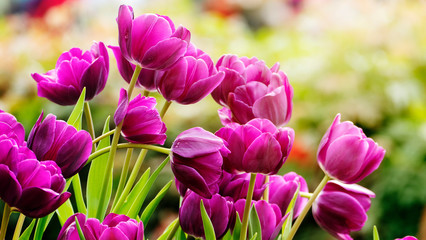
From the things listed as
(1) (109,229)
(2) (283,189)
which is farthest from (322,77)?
(1) (109,229)

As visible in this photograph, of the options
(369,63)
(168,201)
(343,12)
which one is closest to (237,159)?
(168,201)

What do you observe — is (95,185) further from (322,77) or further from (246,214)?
(322,77)

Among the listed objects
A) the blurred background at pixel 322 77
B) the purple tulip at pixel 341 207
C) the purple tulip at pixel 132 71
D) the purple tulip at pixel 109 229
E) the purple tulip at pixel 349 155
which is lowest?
the blurred background at pixel 322 77

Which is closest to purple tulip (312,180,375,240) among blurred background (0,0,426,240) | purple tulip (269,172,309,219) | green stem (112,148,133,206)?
purple tulip (269,172,309,219)

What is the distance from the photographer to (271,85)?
392 mm

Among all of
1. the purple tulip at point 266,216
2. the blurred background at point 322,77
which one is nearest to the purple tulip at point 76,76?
the purple tulip at point 266,216

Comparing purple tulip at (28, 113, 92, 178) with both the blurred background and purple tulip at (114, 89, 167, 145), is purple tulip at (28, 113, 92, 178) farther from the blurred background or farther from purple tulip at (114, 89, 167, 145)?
the blurred background

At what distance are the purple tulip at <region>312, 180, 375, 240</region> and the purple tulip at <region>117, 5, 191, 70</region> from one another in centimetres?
13

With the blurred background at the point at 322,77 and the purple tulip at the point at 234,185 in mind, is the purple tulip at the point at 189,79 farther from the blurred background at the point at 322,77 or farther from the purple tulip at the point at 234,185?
the blurred background at the point at 322,77

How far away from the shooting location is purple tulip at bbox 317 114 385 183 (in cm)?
36

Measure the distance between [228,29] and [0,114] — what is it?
2882 mm

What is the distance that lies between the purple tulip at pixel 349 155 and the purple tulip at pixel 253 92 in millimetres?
35

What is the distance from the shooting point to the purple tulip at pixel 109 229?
12.4 inches

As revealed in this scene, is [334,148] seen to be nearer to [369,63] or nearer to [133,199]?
[133,199]
